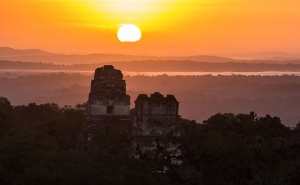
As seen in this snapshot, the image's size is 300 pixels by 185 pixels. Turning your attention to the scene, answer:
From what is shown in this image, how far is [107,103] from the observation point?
77.7ft

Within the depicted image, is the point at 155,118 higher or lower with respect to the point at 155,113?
lower

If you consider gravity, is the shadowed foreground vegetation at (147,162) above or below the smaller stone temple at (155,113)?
below

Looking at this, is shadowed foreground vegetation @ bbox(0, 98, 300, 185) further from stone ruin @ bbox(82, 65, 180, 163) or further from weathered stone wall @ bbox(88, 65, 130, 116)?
weathered stone wall @ bbox(88, 65, 130, 116)

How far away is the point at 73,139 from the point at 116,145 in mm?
4858

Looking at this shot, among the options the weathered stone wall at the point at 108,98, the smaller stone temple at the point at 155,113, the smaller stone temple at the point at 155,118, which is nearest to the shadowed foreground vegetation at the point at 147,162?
the smaller stone temple at the point at 155,118

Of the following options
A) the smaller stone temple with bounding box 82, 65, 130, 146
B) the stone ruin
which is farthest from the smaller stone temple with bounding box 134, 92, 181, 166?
the smaller stone temple with bounding box 82, 65, 130, 146

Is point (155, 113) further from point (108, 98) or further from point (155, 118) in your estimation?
point (108, 98)

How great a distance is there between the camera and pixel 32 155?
21.0m

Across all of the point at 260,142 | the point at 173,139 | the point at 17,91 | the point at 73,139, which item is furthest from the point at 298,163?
the point at 17,91

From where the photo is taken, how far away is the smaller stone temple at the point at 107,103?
77.0ft

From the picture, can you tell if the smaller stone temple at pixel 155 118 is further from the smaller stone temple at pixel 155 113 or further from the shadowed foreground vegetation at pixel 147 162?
the shadowed foreground vegetation at pixel 147 162

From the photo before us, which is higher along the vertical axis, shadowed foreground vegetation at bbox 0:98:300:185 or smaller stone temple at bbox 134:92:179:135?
smaller stone temple at bbox 134:92:179:135

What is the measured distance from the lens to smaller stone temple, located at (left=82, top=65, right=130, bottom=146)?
23.5 metres

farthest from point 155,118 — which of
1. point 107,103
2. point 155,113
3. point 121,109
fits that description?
point 107,103
